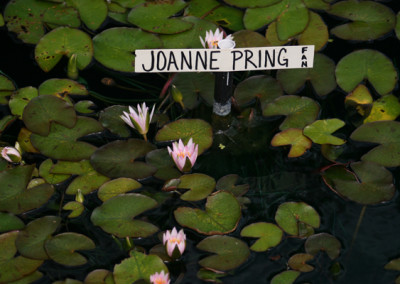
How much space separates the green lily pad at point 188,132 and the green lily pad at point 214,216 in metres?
0.23

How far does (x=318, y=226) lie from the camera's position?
5.13 ft

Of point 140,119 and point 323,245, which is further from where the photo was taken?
point 140,119

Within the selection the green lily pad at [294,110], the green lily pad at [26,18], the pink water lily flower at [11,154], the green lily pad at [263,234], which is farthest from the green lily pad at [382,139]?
the green lily pad at [26,18]

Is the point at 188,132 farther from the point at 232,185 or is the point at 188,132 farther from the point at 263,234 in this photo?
the point at 263,234

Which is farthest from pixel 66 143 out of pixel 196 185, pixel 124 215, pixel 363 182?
pixel 363 182

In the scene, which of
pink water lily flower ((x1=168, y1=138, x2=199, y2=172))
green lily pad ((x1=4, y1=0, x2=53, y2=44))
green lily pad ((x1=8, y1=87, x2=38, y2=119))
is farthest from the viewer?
green lily pad ((x1=4, y1=0, x2=53, y2=44))

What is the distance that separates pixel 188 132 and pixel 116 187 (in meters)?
0.34

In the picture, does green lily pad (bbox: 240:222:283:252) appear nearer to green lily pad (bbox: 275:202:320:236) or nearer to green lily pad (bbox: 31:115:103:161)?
green lily pad (bbox: 275:202:320:236)

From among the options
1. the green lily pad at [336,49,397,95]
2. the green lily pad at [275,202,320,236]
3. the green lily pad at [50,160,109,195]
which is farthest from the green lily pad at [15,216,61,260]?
the green lily pad at [336,49,397,95]

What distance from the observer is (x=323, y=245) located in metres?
1.51

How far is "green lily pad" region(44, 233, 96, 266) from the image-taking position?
57.3 inches

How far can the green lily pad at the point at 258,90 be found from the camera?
186 centimetres

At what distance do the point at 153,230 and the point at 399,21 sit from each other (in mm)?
1454

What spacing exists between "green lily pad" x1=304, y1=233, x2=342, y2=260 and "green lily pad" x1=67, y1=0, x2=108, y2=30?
1.27 meters
